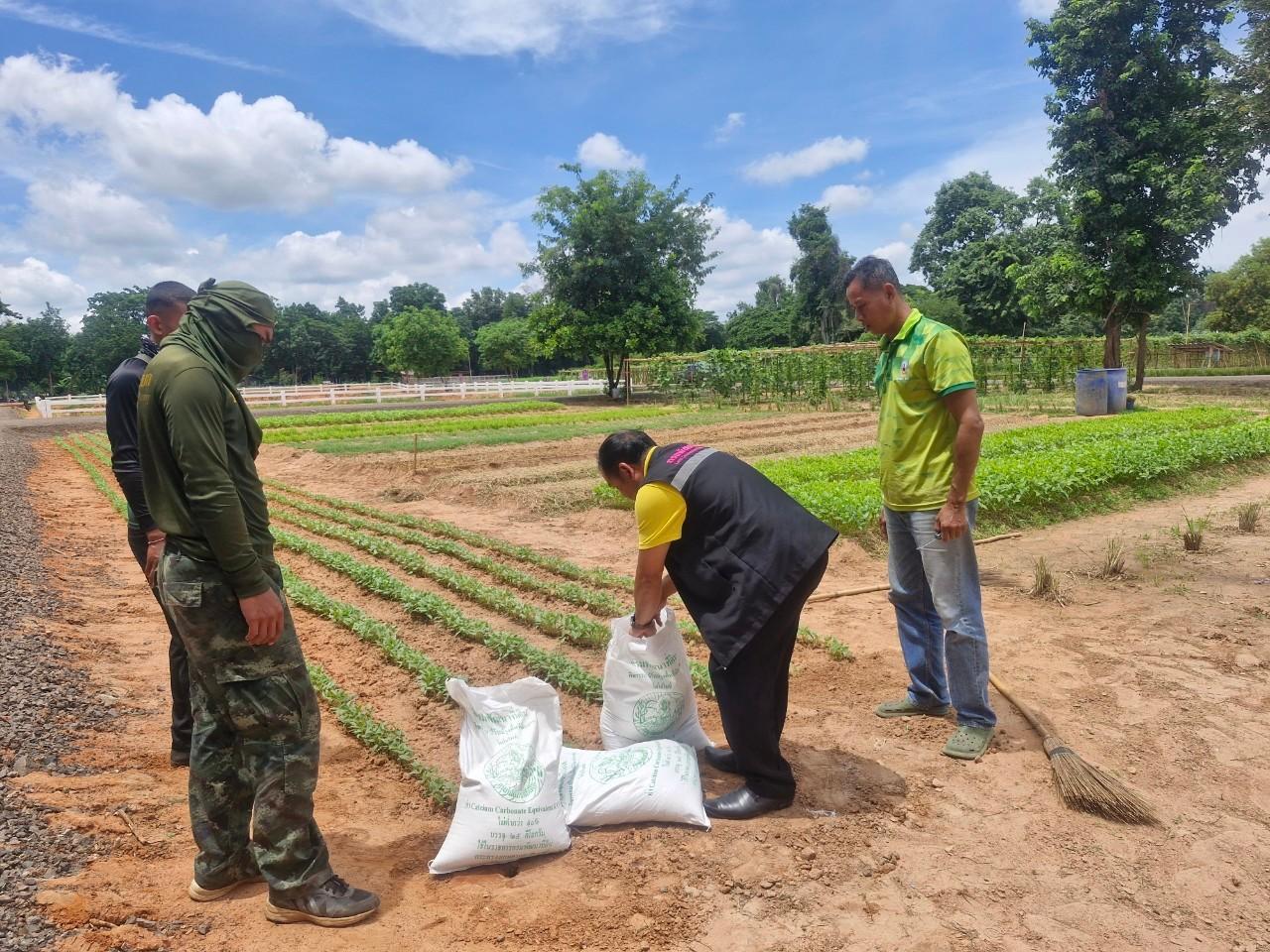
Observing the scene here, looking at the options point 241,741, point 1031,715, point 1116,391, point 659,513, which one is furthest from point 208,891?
point 1116,391

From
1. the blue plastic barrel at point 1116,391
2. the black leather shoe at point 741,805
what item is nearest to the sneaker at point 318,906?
the black leather shoe at point 741,805

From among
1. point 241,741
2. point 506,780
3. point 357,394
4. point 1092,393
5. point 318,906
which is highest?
point 357,394

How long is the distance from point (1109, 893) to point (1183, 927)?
214 mm

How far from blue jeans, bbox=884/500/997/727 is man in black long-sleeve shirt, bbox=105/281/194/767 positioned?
337 centimetres

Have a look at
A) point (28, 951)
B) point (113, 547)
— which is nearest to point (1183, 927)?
point (28, 951)

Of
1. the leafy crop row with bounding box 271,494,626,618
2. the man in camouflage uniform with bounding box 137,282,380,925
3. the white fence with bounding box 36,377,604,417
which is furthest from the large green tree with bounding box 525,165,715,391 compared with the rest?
the man in camouflage uniform with bounding box 137,282,380,925

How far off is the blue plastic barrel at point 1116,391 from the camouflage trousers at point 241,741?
20.7 meters

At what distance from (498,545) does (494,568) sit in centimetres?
102

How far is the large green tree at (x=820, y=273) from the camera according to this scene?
52312 mm

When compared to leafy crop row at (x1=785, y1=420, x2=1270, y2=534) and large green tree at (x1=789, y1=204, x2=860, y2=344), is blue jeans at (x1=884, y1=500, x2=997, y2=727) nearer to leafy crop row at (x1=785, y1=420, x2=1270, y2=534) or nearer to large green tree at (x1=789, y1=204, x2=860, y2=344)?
leafy crop row at (x1=785, y1=420, x2=1270, y2=534)

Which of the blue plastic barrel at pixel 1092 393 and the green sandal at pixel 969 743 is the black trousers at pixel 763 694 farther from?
the blue plastic barrel at pixel 1092 393

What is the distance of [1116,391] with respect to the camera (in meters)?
19.1

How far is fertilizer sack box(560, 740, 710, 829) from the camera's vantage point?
9.91 ft

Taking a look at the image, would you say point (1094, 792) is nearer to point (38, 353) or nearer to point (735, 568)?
point (735, 568)
